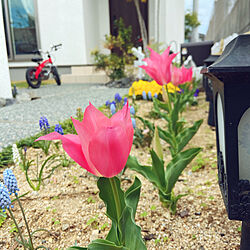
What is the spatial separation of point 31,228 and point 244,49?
2.80 feet

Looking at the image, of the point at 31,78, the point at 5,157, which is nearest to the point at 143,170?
the point at 5,157

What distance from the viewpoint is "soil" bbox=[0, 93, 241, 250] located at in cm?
85

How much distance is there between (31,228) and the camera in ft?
3.02

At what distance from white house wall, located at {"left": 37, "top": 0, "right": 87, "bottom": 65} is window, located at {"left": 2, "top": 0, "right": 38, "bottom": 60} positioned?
9.4 inches

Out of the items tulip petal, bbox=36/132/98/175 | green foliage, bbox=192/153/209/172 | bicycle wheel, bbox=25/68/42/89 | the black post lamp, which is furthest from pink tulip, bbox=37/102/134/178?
bicycle wheel, bbox=25/68/42/89

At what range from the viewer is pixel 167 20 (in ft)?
23.3

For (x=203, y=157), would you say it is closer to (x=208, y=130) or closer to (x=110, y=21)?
(x=208, y=130)

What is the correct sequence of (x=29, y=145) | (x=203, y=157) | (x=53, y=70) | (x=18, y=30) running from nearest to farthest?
Answer: (x=203, y=157) → (x=29, y=145) → (x=53, y=70) → (x=18, y=30)

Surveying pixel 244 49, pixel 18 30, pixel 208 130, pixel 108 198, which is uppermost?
pixel 18 30

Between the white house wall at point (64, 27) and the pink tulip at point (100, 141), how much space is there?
21.8ft

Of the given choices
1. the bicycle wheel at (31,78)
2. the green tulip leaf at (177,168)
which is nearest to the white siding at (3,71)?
the green tulip leaf at (177,168)

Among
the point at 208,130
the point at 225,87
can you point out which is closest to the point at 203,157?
the point at 208,130

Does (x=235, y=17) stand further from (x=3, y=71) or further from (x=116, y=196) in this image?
(x=116, y=196)

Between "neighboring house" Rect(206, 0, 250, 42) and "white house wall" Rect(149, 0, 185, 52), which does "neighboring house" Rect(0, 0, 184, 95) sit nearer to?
"white house wall" Rect(149, 0, 185, 52)
